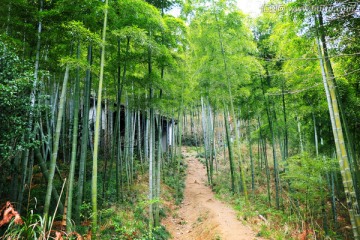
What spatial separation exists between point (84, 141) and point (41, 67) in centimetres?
222

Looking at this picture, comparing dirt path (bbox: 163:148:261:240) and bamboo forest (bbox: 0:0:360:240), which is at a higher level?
bamboo forest (bbox: 0:0:360:240)

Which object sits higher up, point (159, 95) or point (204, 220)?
point (159, 95)

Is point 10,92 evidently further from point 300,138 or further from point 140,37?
point 300,138

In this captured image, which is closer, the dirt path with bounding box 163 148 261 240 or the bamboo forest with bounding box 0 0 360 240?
the bamboo forest with bounding box 0 0 360 240

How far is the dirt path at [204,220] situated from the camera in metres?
5.52

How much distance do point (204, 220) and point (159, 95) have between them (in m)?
4.03

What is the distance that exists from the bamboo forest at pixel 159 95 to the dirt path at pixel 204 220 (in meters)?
0.05

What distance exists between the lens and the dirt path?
5.52m

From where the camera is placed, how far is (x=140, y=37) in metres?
4.45

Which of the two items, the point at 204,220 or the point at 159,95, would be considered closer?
the point at 159,95

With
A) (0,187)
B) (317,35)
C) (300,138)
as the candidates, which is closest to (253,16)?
(317,35)

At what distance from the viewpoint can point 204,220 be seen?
6934 millimetres

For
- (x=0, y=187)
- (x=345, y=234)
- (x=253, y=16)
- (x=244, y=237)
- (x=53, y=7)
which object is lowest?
(x=345, y=234)

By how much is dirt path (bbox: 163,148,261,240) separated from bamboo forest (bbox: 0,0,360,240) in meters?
0.05
